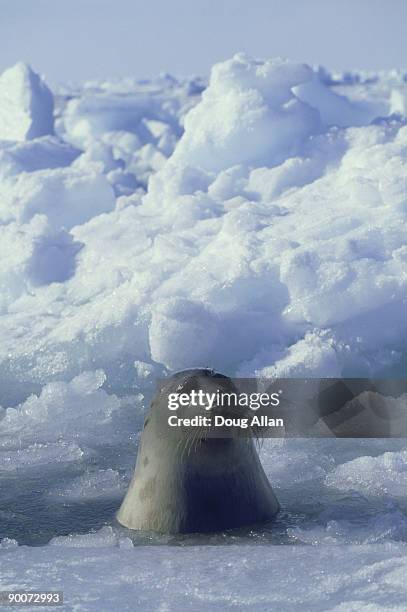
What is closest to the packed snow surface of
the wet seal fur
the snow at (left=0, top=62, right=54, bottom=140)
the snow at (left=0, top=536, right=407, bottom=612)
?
the snow at (left=0, top=536, right=407, bottom=612)

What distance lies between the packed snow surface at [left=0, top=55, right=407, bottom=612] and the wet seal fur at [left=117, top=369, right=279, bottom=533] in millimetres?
141

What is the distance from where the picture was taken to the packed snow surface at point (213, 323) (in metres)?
4.76

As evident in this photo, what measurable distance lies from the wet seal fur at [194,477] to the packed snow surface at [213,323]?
14 cm

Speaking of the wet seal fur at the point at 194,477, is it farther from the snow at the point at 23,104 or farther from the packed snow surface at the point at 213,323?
the snow at the point at 23,104

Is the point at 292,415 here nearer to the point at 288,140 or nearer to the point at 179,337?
the point at 179,337

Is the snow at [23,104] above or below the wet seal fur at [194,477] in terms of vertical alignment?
above

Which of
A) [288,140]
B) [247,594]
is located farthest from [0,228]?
[247,594]

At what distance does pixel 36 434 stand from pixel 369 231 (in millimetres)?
4279

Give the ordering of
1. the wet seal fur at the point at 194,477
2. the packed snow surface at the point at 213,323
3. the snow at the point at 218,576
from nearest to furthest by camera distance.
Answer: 1. the snow at the point at 218,576
2. the packed snow surface at the point at 213,323
3. the wet seal fur at the point at 194,477

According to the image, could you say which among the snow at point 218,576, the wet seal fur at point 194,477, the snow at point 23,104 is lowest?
the snow at point 218,576

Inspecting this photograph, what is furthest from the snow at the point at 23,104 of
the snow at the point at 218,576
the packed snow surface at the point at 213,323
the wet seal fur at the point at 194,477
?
the snow at the point at 218,576

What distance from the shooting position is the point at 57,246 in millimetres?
11445

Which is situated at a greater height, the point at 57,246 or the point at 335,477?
the point at 57,246

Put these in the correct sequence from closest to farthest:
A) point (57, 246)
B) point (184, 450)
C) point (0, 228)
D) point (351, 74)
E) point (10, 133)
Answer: point (184, 450)
point (57, 246)
point (0, 228)
point (10, 133)
point (351, 74)
